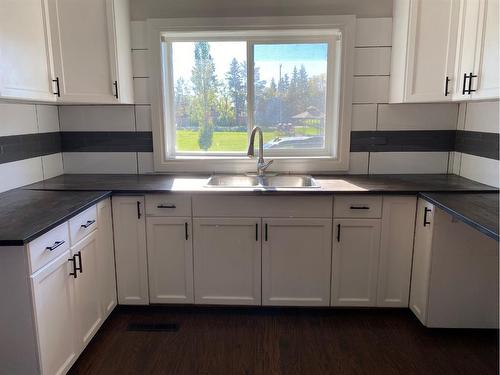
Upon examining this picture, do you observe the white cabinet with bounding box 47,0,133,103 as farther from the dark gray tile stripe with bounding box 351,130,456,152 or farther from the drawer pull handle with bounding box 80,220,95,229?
the dark gray tile stripe with bounding box 351,130,456,152

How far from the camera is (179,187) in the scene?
2348 mm

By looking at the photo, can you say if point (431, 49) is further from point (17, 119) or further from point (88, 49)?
point (17, 119)

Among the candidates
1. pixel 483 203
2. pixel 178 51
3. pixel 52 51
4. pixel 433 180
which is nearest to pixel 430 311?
pixel 483 203

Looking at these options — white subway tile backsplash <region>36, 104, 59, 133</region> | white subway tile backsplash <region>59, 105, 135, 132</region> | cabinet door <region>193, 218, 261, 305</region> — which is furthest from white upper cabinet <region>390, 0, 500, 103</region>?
white subway tile backsplash <region>36, 104, 59, 133</region>

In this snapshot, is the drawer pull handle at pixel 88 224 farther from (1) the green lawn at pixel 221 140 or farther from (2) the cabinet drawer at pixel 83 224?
(1) the green lawn at pixel 221 140

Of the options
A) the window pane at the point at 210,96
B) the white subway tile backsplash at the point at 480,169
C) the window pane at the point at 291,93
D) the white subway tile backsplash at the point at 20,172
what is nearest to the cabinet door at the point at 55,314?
the white subway tile backsplash at the point at 20,172

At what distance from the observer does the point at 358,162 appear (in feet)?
9.07

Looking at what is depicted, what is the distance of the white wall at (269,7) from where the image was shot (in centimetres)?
255

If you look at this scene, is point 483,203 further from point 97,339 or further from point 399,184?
point 97,339

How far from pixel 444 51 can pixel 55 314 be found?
2505 millimetres

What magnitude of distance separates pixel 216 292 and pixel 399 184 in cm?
138

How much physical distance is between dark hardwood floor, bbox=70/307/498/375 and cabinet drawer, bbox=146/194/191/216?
67 cm

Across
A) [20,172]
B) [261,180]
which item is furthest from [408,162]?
[20,172]

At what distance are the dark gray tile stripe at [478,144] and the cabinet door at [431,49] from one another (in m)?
0.42
